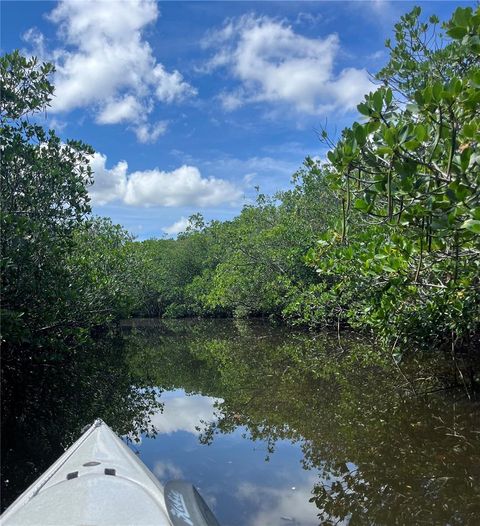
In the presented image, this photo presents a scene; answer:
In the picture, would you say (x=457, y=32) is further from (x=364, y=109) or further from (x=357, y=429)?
(x=357, y=429)

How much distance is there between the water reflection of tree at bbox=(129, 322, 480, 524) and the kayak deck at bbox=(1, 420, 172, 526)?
170 cm

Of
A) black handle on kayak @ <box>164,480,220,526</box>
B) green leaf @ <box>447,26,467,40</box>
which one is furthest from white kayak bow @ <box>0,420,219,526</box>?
green leaf @ <box>447,26,467,40</box>

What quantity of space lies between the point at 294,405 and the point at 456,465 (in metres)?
3.04

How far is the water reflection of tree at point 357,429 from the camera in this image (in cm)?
387

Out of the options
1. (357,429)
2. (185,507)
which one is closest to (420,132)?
(185,507)

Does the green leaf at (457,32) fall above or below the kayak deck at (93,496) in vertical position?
above

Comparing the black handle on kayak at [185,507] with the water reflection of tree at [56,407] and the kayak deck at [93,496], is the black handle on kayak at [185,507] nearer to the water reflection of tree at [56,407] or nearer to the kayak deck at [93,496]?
the kayak deck at [93,496]

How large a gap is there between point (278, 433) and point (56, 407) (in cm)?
381

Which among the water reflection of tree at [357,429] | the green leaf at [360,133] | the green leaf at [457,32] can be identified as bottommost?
the water reflection of tree at [357,429]

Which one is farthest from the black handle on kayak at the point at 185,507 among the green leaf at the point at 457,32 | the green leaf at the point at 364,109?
the green leaf at the point at 457,32

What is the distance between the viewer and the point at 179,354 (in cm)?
1388

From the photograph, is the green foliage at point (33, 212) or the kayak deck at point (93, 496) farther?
the green foliage at point (33, 212)

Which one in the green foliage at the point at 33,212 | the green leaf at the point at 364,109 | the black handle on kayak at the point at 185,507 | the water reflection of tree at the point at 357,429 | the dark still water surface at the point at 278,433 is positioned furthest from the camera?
the green foliage at the point at 33,212

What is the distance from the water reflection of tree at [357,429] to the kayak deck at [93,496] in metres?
1.70
